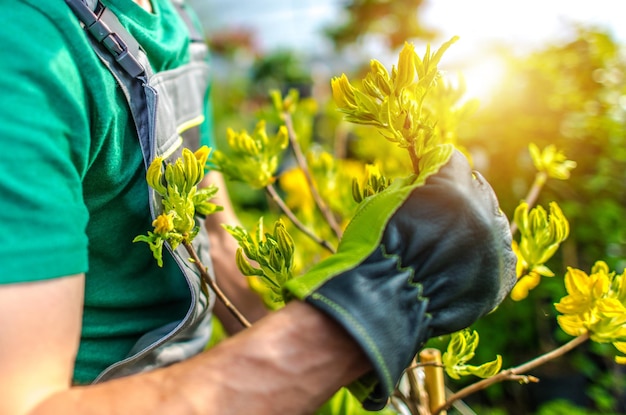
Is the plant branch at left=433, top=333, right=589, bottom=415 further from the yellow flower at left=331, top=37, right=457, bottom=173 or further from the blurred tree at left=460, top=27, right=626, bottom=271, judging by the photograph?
the blurred tree at left=460, top=27, right=626, bottom=271

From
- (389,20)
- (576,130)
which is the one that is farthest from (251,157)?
(389,20)

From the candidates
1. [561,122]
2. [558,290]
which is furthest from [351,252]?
[561,122]

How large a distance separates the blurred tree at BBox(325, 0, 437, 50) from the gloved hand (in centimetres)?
550

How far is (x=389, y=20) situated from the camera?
19.8ft

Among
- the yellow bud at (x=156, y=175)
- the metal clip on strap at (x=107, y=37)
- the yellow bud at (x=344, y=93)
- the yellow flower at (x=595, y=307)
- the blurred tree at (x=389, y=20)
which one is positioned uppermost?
the metal clip on strap at (x=107, y=37)

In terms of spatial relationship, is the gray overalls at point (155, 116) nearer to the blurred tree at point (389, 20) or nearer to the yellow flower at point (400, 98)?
the yellow flower at point (400, 98)

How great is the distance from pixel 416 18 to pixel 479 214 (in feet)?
19.1

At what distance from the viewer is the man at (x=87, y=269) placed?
0.46 m

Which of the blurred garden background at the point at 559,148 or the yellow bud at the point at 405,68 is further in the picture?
the blurred garden background at the point at 559,148

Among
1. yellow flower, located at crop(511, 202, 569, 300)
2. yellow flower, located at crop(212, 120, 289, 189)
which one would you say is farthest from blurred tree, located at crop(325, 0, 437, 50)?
yellow flower, located at crop(511, 202, 569, 300)

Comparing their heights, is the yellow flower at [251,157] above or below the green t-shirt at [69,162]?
below

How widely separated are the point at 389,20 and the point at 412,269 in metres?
5.94

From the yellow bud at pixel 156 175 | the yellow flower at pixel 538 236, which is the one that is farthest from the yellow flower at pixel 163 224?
the yellow flower at pixel 538 236

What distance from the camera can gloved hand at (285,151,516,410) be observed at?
1.61 feet
